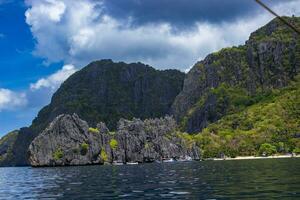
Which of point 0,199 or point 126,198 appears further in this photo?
point 0,199

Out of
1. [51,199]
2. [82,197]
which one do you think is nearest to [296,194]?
[82,197]

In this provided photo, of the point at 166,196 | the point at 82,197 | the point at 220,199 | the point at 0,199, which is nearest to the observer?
the point at 220,199

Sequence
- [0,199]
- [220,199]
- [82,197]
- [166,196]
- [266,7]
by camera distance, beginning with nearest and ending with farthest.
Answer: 1. [266,7]
2. [220,199]
3. [166,196]
4. [82,197]
5. [0,199]

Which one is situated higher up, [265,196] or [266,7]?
[266,7]

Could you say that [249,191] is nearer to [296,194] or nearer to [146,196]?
[296,194]

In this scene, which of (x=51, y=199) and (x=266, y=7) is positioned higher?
(x=266, y=7)

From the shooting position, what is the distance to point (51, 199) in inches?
2707

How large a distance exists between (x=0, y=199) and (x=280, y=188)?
145 feet

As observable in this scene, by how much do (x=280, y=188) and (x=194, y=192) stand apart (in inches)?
491

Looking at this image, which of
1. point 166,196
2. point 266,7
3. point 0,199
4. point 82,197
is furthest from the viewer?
point 0,199

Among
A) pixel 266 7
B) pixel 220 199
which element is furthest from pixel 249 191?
pixel 266 7

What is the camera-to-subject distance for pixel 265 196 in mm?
56594

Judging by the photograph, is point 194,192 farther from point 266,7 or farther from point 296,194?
point 266,7

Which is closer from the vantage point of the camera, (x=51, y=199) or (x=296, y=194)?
(x=296, y=194)
